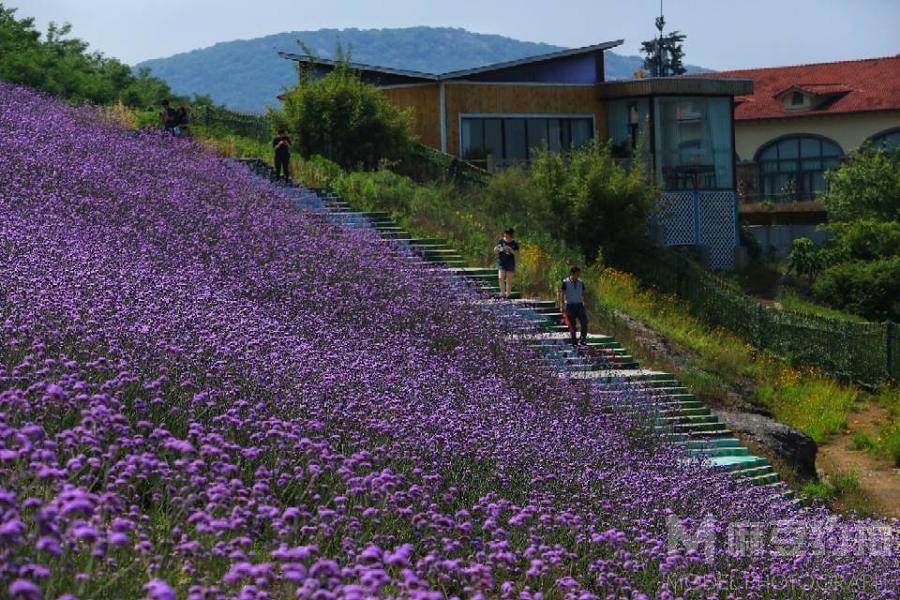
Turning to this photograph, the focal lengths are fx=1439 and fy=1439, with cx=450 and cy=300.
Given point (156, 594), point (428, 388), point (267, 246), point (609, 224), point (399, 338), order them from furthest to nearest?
point (609, 224) → point (267, 246) → point (399, 338) → point (428, 388) → point (156, 594)

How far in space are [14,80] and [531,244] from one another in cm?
1477

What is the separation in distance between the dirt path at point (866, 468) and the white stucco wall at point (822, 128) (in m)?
33.1

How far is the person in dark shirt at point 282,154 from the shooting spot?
28078 millimetres

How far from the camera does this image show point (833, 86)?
56.7 metres

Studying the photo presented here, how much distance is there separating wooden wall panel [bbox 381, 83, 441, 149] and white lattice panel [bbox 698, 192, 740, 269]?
734cm

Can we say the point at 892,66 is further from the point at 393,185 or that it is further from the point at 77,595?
the point at 77,595

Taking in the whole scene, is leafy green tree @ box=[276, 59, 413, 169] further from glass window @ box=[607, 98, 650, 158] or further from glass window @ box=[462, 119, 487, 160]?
glass window @ box=[607, 98, 650, 158]

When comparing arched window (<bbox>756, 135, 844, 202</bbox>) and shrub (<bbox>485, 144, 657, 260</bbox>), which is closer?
shrub (<bbox>485, 144, 657, 260</bbox>)

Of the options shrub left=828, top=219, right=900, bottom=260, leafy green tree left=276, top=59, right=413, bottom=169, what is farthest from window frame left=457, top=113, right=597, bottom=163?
shrub left=828, top=219, right=900, bottom=260

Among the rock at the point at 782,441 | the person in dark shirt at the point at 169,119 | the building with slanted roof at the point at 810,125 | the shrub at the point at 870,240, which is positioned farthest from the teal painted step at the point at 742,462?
the building with slanted roof at the point at 810,125

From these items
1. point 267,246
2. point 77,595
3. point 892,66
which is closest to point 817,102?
point 892,66

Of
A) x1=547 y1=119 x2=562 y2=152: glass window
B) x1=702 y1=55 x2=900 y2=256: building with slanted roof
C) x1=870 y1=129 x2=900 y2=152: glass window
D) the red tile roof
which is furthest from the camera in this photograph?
the red tile roof

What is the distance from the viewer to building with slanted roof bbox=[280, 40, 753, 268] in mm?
37312

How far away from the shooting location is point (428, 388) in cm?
1183
